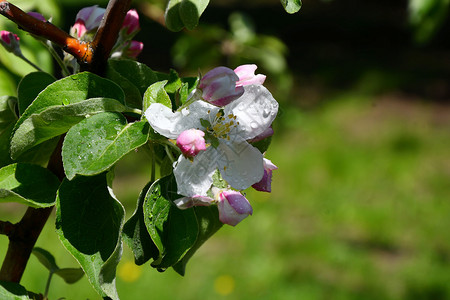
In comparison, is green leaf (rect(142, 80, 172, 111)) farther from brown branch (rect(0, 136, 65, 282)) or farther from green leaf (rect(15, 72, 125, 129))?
brown branch (rect(0, 136, 65, 282))

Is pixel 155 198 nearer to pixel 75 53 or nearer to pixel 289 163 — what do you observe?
pixel 75 53

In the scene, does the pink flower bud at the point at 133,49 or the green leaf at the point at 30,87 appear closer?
the green leaf at the point at 30,87

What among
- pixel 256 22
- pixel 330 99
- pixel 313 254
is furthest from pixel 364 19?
pixel 313 254

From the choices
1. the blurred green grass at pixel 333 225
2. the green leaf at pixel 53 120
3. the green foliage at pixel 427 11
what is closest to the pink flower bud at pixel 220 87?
the green leaf at pixel 53 120

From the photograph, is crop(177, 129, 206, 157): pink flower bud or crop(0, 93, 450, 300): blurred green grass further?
crop(0, 93, 450, 300): blurred green grass

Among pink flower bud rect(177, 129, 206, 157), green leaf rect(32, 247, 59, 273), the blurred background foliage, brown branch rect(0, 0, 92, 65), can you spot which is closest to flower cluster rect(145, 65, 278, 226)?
pink flower bud rect(177, 129, 206, 157)

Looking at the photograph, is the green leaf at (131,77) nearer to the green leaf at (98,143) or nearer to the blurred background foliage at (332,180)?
the green leaf at (98,143)

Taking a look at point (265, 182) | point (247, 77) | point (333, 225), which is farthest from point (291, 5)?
point (333, 225)
